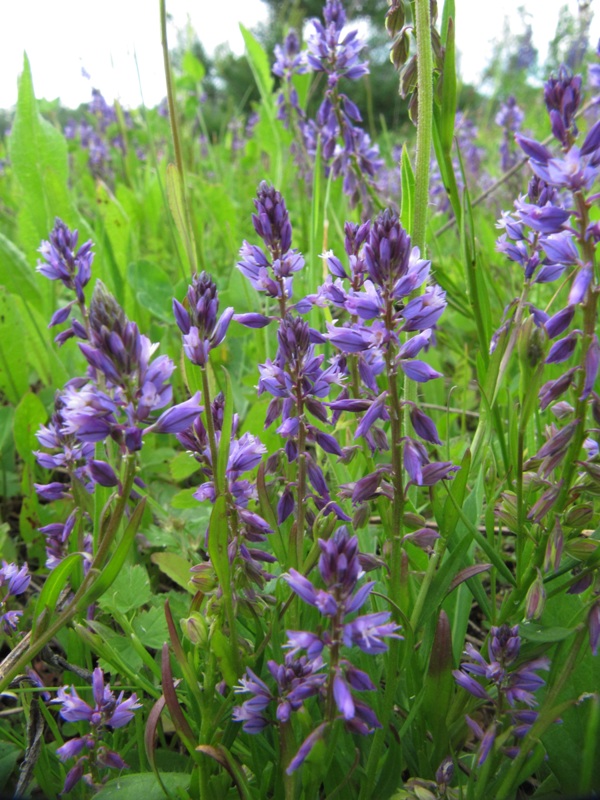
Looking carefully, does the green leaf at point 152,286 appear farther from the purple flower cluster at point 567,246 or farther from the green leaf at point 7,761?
the purple flower cluster at point 567,246

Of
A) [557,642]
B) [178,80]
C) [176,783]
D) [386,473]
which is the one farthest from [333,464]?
[178,80]

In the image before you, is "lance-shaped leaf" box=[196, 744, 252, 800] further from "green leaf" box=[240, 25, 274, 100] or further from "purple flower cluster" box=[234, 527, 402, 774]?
"green leaf" box=[240, 25, 274, 100]

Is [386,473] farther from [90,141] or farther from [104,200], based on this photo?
[90,141]

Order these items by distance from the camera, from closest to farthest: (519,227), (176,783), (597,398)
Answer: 1. (597,398)
2. (176,783)
3. (519,227)

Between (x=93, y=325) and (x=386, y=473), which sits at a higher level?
(x=93, y=325)

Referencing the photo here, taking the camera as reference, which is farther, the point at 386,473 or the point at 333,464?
the point at 333,464

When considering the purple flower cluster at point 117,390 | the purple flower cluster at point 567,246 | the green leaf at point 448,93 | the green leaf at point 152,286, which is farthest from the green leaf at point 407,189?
the green leaf at point 152,286
